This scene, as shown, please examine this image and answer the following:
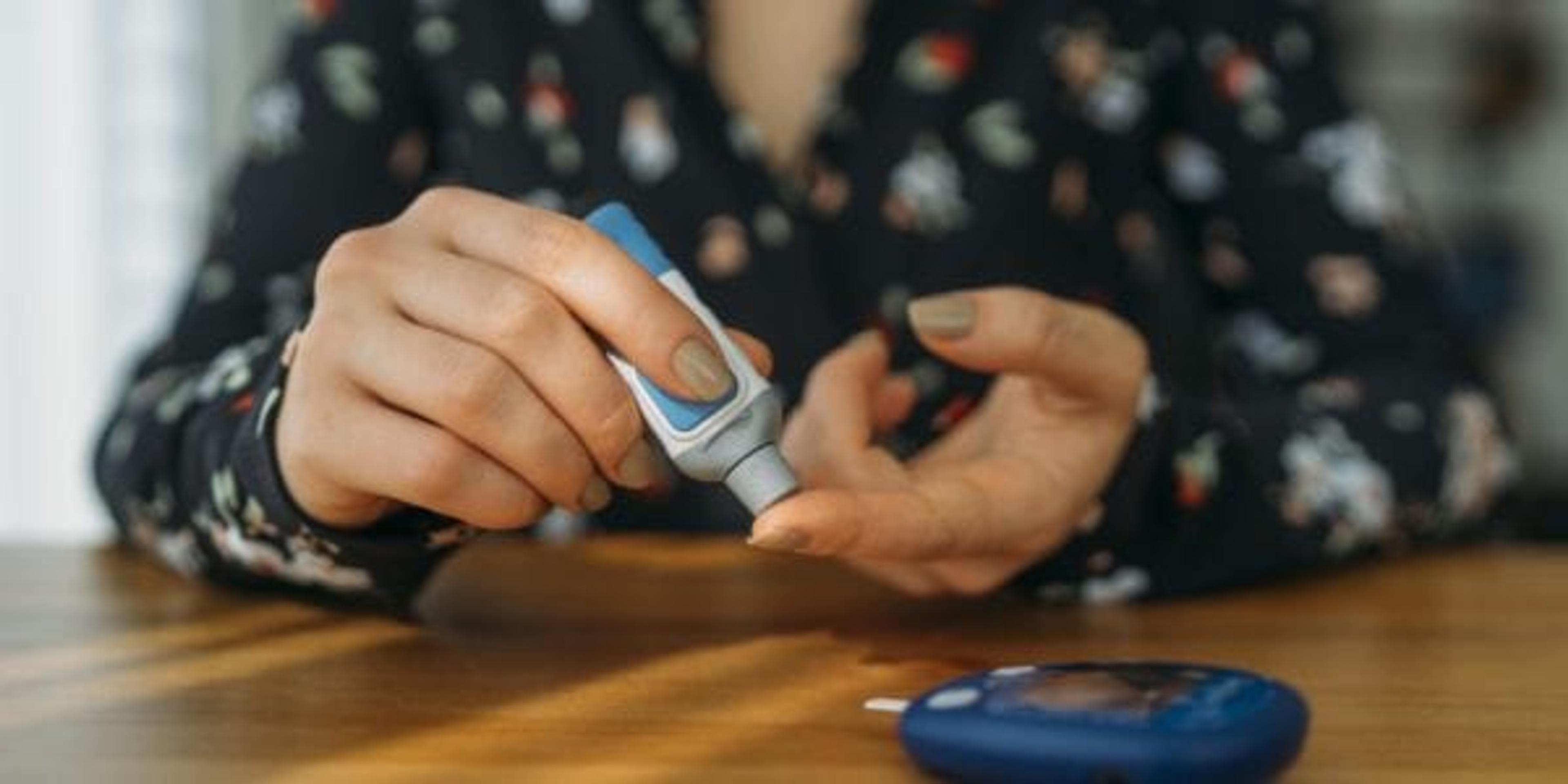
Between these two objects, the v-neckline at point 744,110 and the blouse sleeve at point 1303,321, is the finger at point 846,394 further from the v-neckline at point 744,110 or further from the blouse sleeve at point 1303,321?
the v-neckline at point 744,110

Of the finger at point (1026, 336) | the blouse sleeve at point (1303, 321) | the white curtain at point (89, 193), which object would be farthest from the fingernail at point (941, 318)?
the white curtain at point (89, 193)

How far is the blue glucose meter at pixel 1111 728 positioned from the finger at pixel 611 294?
0.35 ft

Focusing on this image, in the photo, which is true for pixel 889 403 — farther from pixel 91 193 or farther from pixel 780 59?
pixel 91 193

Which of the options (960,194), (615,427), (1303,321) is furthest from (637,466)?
(1303,321)

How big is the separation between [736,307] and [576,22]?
18 centimetres

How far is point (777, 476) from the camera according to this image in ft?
1.86

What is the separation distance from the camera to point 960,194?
3.54 feet

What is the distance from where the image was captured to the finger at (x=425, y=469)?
1.94ft

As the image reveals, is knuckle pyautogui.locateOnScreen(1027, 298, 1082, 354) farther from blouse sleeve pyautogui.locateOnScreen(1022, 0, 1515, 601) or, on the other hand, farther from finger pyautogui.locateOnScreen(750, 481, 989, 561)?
blouse sleeve pyautogui.locateOnScreen(1022, 0, 1515, 601)

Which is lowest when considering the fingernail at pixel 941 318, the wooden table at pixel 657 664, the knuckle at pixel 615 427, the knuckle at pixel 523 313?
the wooden table at pixel 657 664

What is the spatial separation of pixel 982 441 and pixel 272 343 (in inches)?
10.3

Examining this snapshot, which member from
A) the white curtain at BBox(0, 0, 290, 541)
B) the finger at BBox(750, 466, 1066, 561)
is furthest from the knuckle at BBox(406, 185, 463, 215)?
the white curtain at BBox(0, 0, 290, 541)

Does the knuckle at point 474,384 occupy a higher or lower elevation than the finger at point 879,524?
higher

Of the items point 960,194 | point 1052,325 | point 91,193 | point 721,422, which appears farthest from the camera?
point 91,193
